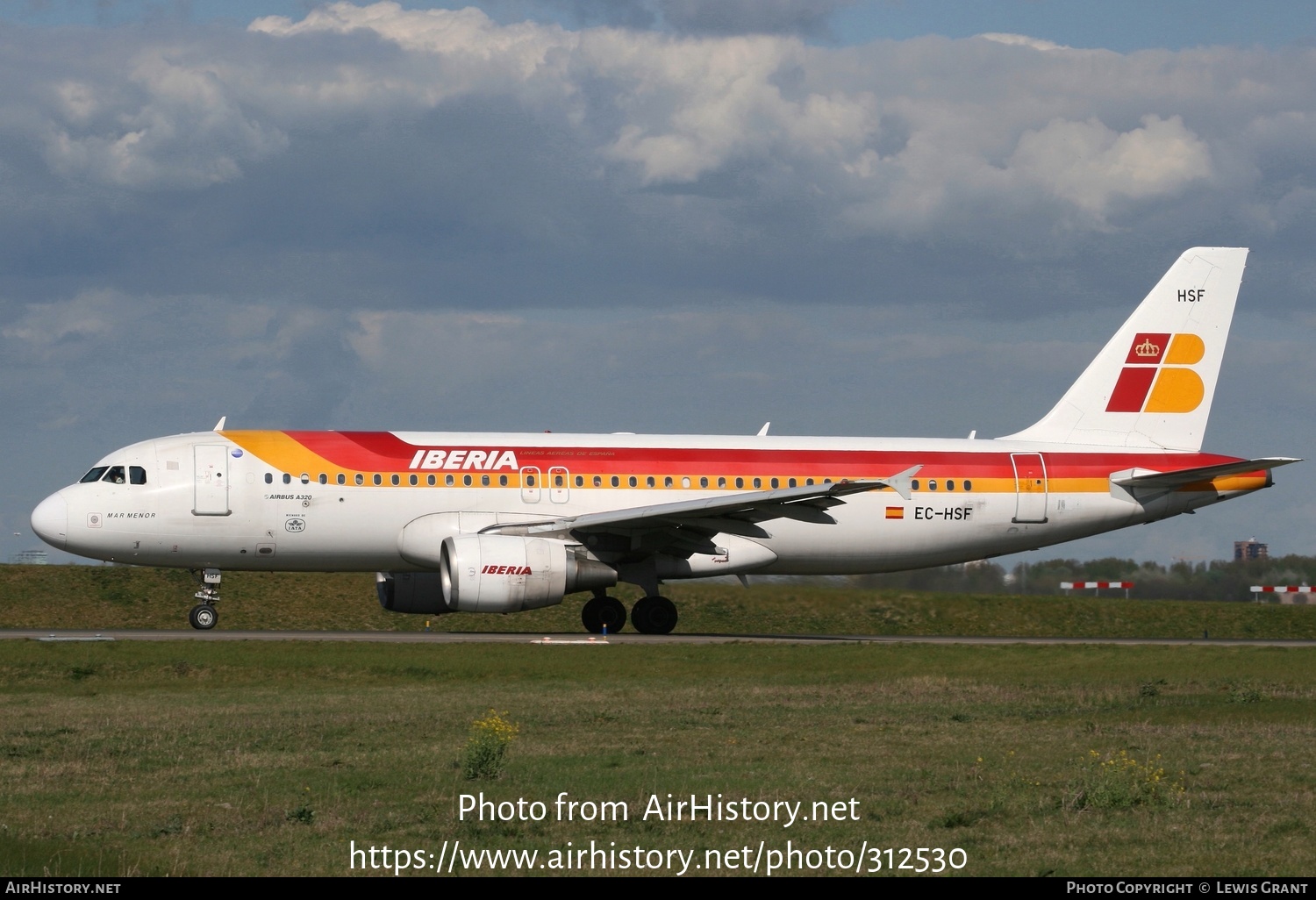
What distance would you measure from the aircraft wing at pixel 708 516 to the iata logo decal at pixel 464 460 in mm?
1344

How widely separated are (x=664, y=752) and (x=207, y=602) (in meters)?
17.9

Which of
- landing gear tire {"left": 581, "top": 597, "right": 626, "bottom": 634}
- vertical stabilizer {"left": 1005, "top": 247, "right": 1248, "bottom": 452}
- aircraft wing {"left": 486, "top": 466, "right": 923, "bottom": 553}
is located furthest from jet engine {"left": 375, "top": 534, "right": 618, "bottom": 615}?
vertical stabilizer {"left": 1005, "top": 247, "right": 1248, "bottom": 452}

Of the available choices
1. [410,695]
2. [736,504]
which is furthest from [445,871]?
[736,504]

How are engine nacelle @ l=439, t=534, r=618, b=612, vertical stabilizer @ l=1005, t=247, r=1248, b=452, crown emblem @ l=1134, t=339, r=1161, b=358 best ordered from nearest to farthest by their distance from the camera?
1. engine nacelle @ l=439, t=534, r=618, b=612
2. vertical stabilizer @ l=1005, t=247, r=1248, b=452
3. crown emblem @ l=1134, t=339, r=1161, b=358

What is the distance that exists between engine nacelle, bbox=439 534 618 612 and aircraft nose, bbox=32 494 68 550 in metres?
7.43

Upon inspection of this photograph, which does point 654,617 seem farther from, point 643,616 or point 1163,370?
point 1163,370

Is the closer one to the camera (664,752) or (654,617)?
(664,752)

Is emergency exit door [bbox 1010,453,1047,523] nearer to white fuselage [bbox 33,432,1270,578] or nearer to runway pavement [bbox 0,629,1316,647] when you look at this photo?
white fuselage [bbox 33,432,1270,578]

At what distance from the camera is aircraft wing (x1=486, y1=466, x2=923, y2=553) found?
2798 centimetres

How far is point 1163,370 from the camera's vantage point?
34906mm

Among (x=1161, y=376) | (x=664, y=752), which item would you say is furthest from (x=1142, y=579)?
(x=664, y=752)

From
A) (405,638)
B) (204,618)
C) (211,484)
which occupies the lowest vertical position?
(405,638)
